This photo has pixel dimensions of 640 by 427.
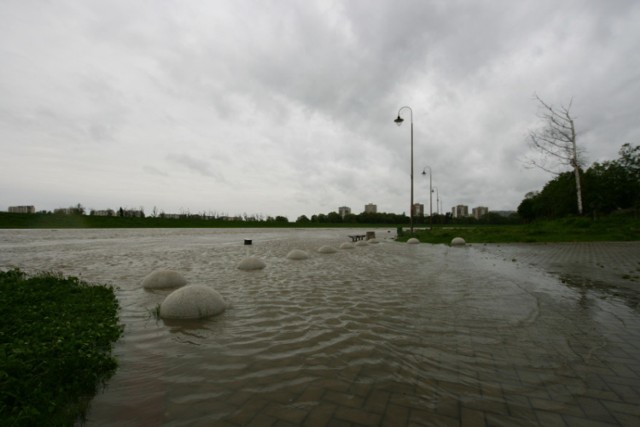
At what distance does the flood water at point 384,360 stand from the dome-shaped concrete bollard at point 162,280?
2.50 ft

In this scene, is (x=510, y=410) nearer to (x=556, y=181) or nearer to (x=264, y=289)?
(x=264, y=289)

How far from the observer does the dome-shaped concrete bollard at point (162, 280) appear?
9.37m

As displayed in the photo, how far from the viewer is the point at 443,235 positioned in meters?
28.6

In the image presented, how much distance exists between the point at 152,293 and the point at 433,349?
7665 mm

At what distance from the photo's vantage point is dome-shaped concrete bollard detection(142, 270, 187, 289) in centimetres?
937

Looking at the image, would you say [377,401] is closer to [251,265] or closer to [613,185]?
[251,265]

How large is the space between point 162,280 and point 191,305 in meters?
3.62

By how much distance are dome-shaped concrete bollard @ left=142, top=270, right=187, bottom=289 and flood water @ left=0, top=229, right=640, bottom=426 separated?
0.76m

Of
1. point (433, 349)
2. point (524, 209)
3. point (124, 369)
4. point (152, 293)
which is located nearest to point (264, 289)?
point (152, 293)

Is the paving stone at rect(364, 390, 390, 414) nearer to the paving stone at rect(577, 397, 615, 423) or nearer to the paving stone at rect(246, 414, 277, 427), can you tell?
the paving stone at rect(246, 414, 277, 427)

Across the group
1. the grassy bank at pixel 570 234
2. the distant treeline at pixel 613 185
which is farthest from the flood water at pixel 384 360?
the distant treeline at pixel 613 185

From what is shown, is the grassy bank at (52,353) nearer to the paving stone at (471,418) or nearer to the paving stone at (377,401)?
the paving stone at (377,401)

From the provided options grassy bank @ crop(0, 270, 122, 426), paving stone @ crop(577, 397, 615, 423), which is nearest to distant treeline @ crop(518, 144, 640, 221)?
paving stone @ crop(577, 397, 615, 423)

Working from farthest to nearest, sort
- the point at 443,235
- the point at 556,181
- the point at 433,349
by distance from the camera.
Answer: the point at 556,181 → the point at 443,235 → the point at 433,349
